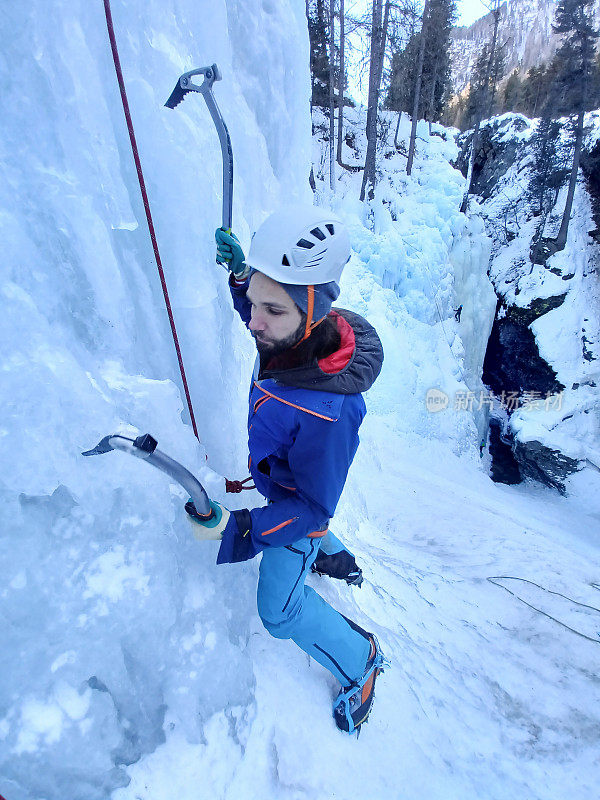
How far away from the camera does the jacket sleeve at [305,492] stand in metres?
1.19

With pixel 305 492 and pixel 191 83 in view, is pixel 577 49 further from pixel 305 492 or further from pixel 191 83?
pixel 305 492

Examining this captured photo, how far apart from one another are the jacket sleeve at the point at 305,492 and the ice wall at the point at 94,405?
9.5 inches

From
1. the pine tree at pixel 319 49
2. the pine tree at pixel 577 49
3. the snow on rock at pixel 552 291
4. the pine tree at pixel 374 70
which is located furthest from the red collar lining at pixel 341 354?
the pine tree at pixel 577 49

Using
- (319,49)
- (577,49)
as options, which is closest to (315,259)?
(319,49)

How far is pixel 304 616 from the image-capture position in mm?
1486

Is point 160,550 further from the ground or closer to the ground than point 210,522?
closer to the ground

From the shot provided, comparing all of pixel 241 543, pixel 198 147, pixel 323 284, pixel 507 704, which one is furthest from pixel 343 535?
pixel 198 147

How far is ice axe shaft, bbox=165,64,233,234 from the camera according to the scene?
54.7 inches

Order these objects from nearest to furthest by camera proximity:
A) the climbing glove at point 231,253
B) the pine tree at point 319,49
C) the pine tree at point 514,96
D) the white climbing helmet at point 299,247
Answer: the white climbing helmet at point 299,247
the climbing glove at point 231,253
the pine tree at point 319,49
the pine tree at point 514,96

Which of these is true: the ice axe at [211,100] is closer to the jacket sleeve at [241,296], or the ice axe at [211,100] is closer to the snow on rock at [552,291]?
the jacket sleeve at [241,296]

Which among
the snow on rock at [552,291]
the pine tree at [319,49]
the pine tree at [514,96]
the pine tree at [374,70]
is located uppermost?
the pine tree at [514,96]

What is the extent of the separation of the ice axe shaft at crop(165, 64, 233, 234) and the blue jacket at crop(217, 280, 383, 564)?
2.33 feet

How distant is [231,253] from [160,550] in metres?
1.05

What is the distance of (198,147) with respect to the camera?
1.67 metres
